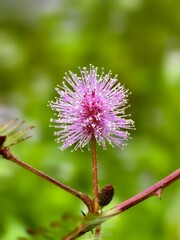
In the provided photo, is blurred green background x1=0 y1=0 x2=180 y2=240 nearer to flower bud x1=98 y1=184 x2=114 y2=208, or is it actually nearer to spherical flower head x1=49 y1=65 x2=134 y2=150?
spherical flower head x1=49 y1=65 x2=134 y2=150

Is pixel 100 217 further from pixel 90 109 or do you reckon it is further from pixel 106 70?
pixel 106 70

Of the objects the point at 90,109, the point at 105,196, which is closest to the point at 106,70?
the point at 90,109

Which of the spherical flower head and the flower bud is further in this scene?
the spherical flower head

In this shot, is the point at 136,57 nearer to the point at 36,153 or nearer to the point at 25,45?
the point at 25,45

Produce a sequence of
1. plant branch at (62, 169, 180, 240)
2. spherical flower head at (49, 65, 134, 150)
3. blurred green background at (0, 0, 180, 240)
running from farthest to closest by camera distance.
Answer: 1. blurred green background at (0, 0, 180, 240)
2. spherical flower head at (49, 65, 134, 150)
3. plant branch at (62, 169, 180, 240)

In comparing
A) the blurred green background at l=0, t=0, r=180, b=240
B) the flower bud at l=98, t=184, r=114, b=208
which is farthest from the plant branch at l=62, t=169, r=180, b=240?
the blurred green background at l=0, t=0, r=180, b=240

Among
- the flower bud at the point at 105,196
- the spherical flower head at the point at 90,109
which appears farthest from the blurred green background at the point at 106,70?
the flower bud at the point at 105,196
